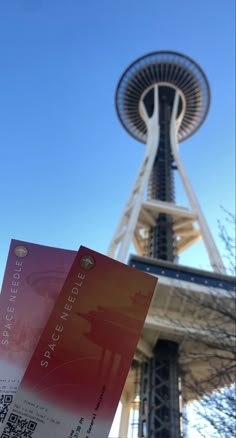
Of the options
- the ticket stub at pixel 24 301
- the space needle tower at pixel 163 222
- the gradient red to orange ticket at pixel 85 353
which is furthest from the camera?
the space needle tower at pixel 163 222

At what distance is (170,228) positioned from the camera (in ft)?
89.4

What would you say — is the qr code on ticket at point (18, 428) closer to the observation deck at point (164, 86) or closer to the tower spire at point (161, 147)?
the tower spire at point (161, 147)

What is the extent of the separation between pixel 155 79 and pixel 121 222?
2204 cm

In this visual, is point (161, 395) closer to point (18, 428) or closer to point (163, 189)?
point (18, 428)

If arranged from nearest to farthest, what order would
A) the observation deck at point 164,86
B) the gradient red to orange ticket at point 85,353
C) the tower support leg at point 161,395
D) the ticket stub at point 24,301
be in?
the gradient red to orange ticket at point 85,353
the ticket stub at point 24,301
the tower support leg at point 161,395
the observation deck at point 164,86

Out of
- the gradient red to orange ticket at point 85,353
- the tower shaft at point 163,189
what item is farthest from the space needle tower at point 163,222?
the gradient red to orange ticket at point 85,353

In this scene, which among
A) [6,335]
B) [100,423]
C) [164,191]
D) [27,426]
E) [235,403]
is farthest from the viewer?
[164,191]

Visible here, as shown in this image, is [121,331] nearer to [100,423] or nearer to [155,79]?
[100,423]

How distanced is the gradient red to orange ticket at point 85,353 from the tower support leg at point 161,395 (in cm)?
1311

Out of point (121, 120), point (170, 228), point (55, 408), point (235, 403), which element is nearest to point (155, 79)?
point (121, 120)

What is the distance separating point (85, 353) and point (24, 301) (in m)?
0.79

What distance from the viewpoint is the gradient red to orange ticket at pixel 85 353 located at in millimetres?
3426

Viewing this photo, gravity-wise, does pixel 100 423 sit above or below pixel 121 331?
below

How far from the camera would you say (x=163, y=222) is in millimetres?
27703
